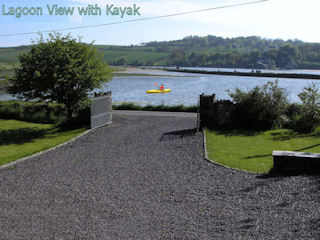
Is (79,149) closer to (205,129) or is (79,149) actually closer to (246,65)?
(205,129)

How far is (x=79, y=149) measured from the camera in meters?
14.6

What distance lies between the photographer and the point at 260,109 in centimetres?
1939

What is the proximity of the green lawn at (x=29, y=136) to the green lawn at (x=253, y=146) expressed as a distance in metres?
7.60

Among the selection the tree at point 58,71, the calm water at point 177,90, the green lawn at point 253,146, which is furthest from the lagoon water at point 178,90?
the green lawn at point 253,146

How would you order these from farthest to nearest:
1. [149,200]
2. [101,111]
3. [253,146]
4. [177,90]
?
[177,90], [101,111], [253,146], [149,200]

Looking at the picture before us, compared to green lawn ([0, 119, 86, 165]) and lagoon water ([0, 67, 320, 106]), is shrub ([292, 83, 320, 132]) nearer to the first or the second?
lagoon water ([0, 67, 320, 106])

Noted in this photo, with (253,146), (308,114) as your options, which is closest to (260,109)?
(308,114)

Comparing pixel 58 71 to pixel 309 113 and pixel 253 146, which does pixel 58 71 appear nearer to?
pixel 253 146

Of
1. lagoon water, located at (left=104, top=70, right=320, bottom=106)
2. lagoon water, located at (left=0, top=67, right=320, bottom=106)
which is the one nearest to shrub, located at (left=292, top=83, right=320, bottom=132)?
lagoon water, located at (left=0, top=67, right=320, bottom=106)

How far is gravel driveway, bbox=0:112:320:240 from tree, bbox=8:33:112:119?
7609 millimetres

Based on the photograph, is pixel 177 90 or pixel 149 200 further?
pixel 177 90

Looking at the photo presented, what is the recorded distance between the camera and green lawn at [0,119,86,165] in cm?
1608

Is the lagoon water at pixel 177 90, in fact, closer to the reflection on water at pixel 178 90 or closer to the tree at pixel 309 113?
the reflection on water at pixel 178 90

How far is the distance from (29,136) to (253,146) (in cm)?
1245
